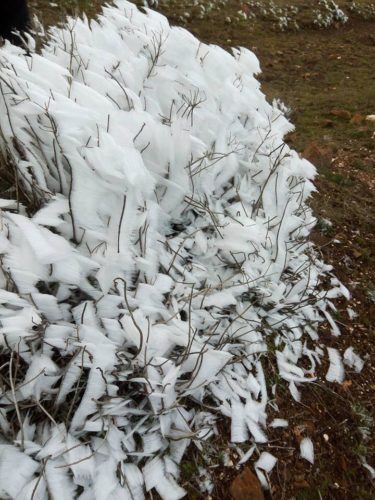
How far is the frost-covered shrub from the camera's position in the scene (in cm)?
141

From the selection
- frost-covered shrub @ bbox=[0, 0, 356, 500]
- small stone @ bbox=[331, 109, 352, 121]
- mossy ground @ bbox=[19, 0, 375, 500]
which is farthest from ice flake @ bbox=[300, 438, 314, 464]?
small stone @ bbox=[331, 109, 352, 121]

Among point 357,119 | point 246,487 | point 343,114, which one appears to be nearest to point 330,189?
point 357,119

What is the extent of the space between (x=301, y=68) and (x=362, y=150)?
3.46 m

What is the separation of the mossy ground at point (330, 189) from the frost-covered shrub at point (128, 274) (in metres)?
0.13

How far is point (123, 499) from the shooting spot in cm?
142

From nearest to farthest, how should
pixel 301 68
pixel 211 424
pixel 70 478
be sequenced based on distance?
pixel 70 478 < pixel 211 424 < pixel 301 68

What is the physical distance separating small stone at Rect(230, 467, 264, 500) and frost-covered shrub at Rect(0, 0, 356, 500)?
8 centimetres

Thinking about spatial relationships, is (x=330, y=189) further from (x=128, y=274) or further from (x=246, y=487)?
(x=246, y=487)

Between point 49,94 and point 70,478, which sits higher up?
point 49,94

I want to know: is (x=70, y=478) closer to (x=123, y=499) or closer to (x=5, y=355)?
(x=123, y=499)

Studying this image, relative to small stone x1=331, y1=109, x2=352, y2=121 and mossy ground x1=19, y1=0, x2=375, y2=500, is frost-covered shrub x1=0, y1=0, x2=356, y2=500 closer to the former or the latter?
mossy ground x1=19, y1=0, x2=375, y2=500

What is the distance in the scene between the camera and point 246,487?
5.32ft

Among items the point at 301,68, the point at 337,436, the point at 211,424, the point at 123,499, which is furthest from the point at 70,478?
the point at 301,68

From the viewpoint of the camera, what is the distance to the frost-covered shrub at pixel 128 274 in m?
1.41
